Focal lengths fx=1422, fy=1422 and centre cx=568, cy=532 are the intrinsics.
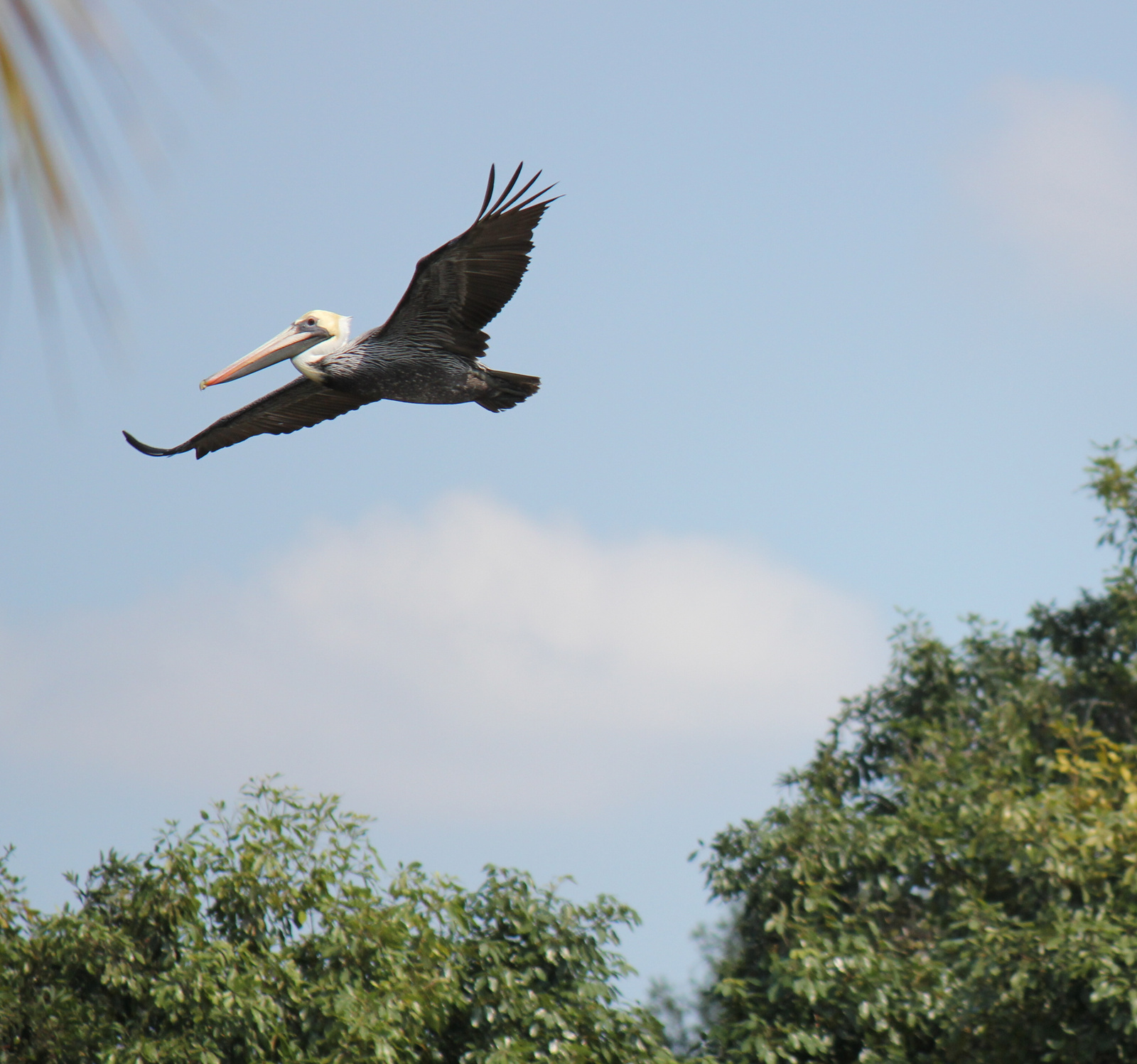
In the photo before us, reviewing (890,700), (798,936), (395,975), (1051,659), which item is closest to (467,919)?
(395,975)

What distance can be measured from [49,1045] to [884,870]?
585cm

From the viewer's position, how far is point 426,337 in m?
3.45

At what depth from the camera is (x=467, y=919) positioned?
903 centimetres

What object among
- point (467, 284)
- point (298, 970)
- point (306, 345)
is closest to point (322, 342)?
point (306, 345)

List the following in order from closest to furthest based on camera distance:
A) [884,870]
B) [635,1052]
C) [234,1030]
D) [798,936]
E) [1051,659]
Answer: [234,1030] → [635,1052] → [798,936] → [884,870] → [1051,659]

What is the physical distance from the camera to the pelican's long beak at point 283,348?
343cm

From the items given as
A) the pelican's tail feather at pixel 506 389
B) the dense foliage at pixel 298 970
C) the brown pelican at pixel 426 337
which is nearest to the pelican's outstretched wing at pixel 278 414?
the brown pelican at pixel 426 337

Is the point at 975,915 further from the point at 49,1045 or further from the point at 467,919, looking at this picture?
the point at 49,1045

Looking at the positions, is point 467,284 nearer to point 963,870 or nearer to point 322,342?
point 322,342

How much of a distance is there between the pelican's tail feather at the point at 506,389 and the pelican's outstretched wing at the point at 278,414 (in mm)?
342

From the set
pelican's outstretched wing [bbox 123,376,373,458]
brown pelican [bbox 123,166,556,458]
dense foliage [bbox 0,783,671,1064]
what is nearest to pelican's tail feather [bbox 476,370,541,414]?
brown pelican [bbox 123,166,556,458]

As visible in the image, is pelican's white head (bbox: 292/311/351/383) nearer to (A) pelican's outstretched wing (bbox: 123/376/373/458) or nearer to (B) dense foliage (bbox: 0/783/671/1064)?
(A) pelican's outstretched wing (bbox: 123/376/373/458)

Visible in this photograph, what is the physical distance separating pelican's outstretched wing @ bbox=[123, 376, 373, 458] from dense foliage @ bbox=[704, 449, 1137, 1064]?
6.38m

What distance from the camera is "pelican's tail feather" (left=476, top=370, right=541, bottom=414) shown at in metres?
3.71
